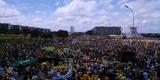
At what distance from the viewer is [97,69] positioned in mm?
23703

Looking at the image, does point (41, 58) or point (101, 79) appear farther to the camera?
point (41, 58)

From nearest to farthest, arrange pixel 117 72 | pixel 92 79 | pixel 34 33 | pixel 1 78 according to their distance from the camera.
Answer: pixel 1 78
pixel 92 79
pixel 117 72
pixel 34 33

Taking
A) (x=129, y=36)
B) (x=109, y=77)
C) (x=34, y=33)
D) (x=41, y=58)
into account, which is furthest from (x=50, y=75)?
(x=34, y=33)

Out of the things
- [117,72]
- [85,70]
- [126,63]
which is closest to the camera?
[117,72]

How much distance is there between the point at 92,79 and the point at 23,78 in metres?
4.19

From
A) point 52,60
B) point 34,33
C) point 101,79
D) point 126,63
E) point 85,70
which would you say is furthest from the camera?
point 34,33

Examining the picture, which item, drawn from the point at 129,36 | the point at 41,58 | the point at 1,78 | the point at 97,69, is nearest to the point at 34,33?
the point at 129,36

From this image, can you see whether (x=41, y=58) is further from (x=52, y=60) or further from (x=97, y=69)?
(x=97, y=69)

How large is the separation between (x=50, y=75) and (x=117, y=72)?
4354 millimetres

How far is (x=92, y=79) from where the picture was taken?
61.0 feet

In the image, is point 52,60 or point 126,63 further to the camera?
point 52,60

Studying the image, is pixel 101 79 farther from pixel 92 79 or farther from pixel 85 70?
pixel 85 70

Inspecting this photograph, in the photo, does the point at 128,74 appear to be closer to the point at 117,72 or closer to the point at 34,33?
the point at 117,72

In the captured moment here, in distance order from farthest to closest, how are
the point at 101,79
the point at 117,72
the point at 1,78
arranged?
1. the point at 117,72
2. the point at 101,79
3. the point at 1,78
